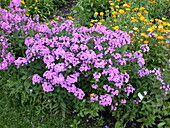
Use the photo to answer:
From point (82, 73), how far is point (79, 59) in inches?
8.2

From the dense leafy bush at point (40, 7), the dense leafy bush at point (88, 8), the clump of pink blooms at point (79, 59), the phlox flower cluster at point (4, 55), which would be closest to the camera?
the clump of pink blooms at point (79, 59)

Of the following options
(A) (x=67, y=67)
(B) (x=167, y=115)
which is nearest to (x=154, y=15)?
(B) (x=167, y=115)

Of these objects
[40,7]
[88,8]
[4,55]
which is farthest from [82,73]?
[40,7]

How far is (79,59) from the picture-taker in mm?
3266

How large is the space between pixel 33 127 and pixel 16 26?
1554 millimetres

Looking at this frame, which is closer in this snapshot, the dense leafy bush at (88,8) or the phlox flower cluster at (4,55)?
the phlox flower cluster at (4,55)

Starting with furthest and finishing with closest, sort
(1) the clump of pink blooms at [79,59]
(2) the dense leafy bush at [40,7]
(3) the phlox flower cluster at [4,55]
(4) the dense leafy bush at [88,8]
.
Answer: (2) the dense leafy bush at [40,7] → (4) the dense leafy bush at [88,8] → (3) the phlox flower cluster at [4,55] → (1) the clump of pink blooms at [79,59]

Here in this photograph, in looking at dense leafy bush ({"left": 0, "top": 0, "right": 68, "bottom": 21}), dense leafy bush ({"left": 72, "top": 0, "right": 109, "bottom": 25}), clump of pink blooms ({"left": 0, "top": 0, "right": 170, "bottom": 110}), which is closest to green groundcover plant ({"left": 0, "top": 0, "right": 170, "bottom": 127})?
clump of pink blooms ({"left": 0, "top": 0, "right": 170, "bottom": 110})

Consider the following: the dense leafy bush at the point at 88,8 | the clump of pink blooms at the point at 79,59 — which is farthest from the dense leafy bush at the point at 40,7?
the clump of pink blooms at the point at 79,59

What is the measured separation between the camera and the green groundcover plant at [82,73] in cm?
307

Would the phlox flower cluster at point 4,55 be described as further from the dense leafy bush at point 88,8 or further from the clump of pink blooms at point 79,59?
the dense leafy bush at point 88,8

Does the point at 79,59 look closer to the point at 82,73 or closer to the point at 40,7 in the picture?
the point at 82,73

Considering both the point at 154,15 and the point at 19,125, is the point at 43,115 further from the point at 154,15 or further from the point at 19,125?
the point at 154,15

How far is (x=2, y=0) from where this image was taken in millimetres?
5902
